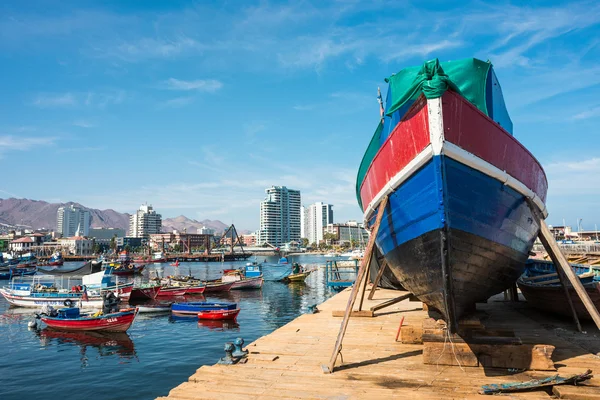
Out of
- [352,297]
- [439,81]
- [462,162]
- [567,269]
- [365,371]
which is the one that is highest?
[439,81]

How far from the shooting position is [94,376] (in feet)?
46.8

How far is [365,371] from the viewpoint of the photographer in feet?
24.7

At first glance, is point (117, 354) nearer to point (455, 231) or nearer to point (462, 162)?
point (455, 231)

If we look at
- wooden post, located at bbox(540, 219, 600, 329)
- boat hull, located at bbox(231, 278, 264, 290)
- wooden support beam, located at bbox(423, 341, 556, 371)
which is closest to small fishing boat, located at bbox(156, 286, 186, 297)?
boat hull, located at bbox(231, 278, 264, 290)

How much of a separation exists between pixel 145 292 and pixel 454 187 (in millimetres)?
32879

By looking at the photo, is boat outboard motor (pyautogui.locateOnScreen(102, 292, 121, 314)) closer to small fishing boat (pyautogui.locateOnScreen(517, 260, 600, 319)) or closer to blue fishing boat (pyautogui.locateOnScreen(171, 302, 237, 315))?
blue fishing boat (pyautogui.locateOnScreen(171, 302, 237, 315))

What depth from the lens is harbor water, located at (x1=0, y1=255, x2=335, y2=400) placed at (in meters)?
13.1

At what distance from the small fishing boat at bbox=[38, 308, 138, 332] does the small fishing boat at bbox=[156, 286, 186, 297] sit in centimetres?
1422

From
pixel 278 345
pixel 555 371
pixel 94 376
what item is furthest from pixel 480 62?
pixel 94 376

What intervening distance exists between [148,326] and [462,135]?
853 inches

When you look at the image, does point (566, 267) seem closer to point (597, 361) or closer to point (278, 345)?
point (597, 361)

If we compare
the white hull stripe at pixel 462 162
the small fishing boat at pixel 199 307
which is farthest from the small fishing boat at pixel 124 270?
the white hull stripe at pixel 462 162

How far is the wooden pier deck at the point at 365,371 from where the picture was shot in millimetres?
6402

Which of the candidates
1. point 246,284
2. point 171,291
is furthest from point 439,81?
point 246,284
